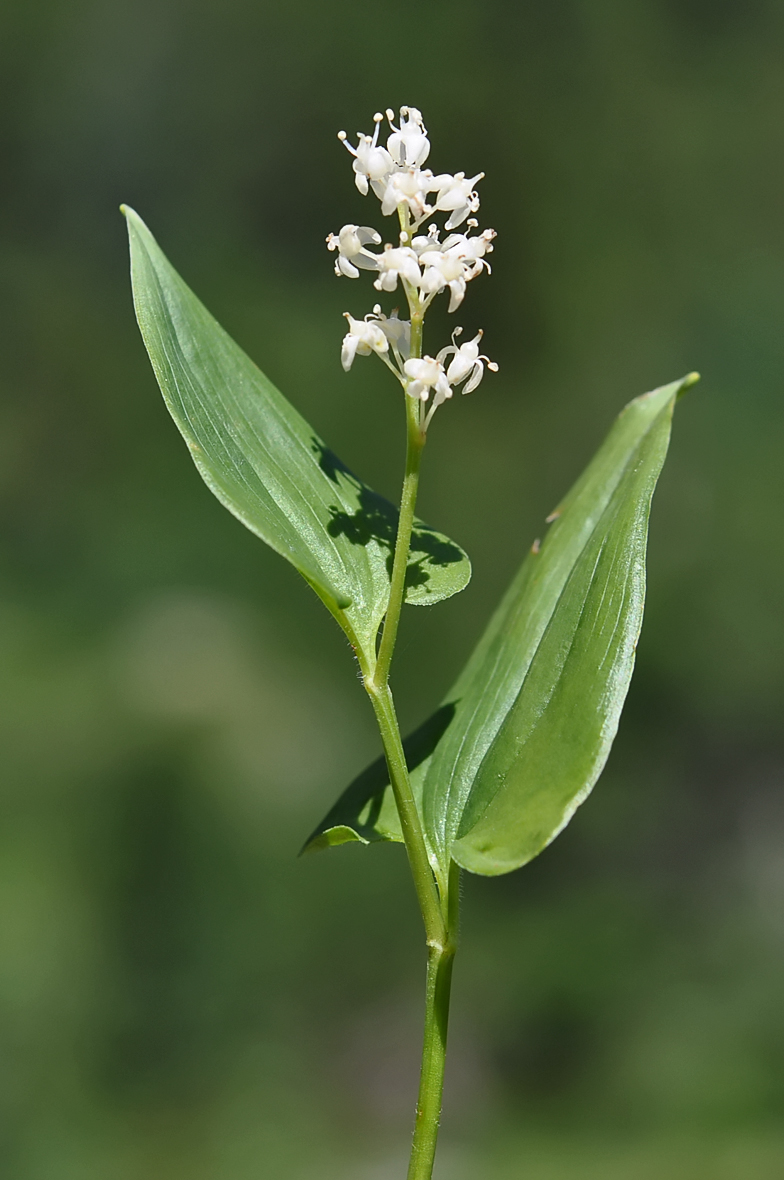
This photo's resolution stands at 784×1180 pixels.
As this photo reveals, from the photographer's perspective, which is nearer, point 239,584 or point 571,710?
point 571,710

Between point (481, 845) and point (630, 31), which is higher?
point (630, 31)

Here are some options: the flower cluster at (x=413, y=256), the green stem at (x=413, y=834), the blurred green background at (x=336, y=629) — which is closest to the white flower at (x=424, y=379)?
the flower cluster at (x=413, y=256)

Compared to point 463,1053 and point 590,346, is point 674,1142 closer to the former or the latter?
point 463,1053

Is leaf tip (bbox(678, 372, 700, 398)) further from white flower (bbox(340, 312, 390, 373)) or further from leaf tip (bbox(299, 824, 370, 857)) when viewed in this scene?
leaf tip (bbox(299, 824, 370, 857))

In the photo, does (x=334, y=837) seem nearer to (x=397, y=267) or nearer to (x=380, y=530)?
(x=380, y=530)

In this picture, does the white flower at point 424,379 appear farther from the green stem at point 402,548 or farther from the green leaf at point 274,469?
the green leaf at point 274,469

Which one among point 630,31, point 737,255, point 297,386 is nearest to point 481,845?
point 297,386
